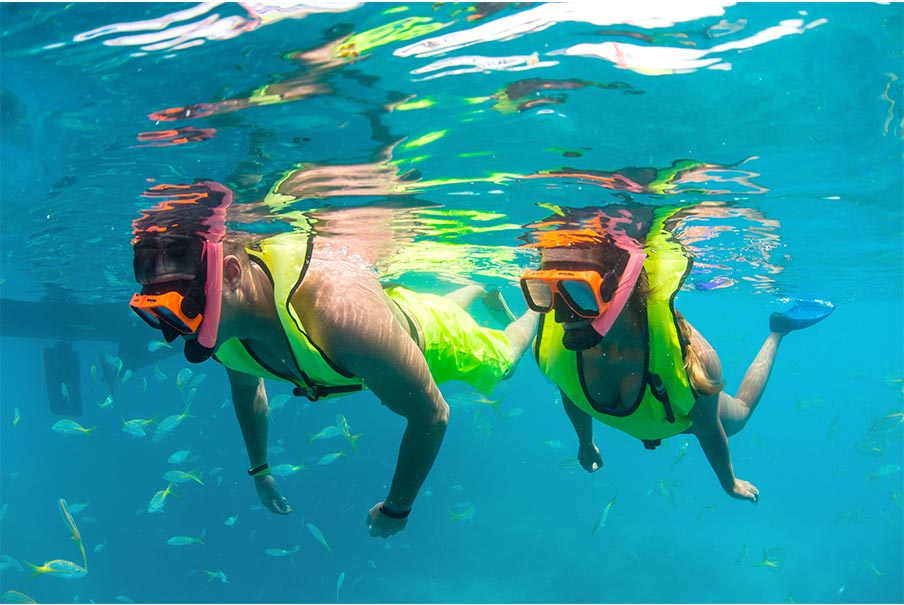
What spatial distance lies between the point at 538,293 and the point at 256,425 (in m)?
3.50

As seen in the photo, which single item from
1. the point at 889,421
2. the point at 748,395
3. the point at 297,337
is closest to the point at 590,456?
Answer: the point at 748,395

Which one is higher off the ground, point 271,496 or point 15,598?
point 271,496

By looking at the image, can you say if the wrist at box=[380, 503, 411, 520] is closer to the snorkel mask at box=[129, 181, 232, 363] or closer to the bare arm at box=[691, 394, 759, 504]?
the snorkel mask at box=[129, 181, 232, 363]

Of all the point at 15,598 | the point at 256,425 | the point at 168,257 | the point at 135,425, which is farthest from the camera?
the point at 135,425

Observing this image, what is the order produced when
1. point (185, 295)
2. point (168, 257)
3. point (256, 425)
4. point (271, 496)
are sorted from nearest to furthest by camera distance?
1. point (185, 295)
2. point (168, 257)
3. point (271, 496)
4. point (256, 425)

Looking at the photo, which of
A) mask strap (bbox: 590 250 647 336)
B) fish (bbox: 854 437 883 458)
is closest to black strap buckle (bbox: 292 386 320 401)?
mask strap (bbox: 590 250 647 336)

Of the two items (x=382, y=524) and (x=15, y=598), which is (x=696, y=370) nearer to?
(x=382, y=524)

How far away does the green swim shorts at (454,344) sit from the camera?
6139 millimetres

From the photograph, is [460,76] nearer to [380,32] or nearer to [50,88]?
[380,32]

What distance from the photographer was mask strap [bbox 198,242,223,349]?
412 cm

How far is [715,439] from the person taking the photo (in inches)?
223

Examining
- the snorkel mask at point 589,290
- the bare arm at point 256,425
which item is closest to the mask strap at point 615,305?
the snorkel mask at point 589,290

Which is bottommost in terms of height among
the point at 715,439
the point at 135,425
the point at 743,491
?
the point at 135,425

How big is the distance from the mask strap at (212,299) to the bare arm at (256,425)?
6.34 ft
